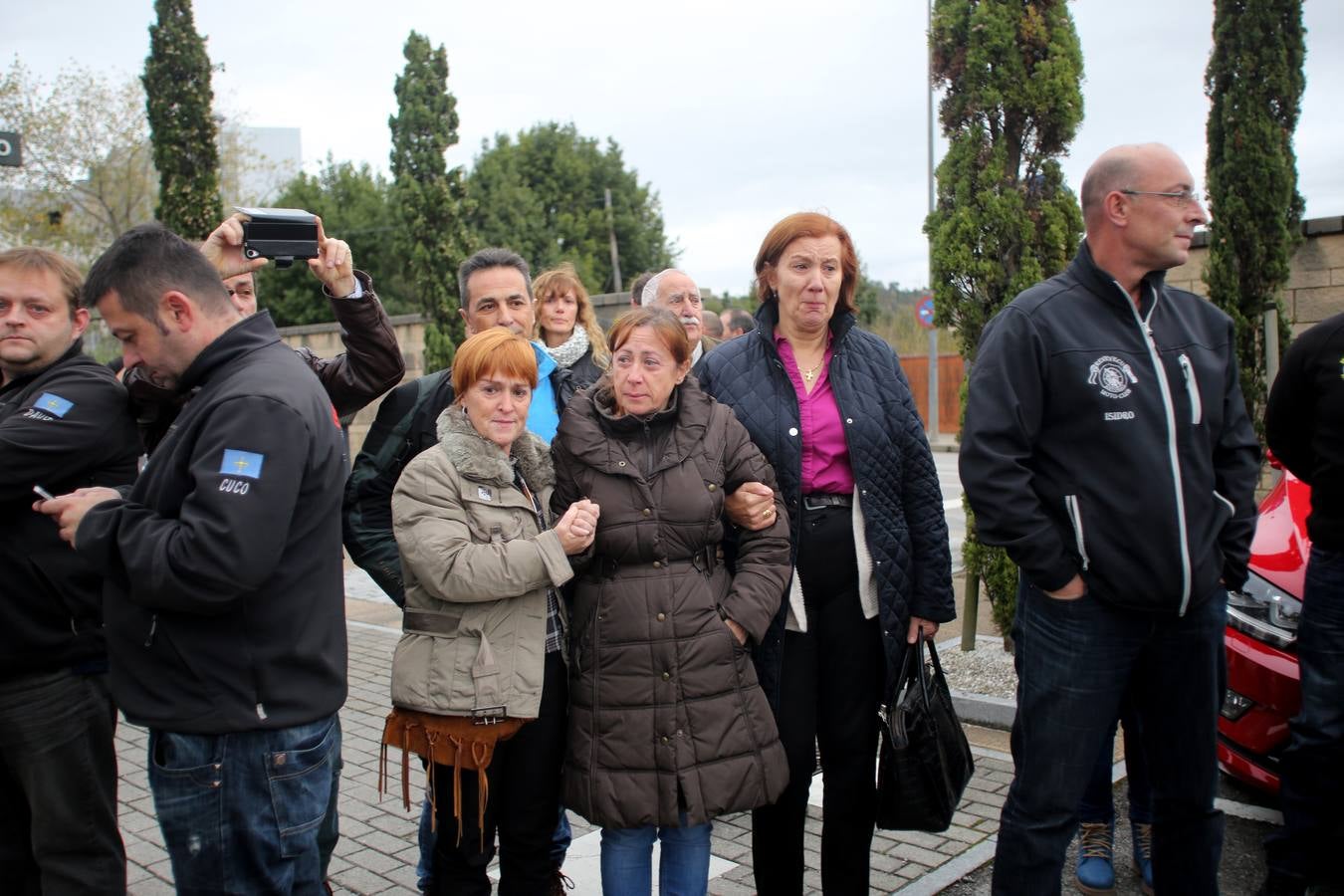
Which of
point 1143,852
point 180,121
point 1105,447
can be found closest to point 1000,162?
point 1105,447

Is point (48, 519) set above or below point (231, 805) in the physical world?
above

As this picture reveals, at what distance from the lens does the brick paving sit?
3.69 metres

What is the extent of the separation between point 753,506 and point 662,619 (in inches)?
16.4

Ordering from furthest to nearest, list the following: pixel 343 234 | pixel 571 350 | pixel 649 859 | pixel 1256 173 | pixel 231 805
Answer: pixel 343 234
pixel 1256 173
pixel 571 350
pixel 649 859
pixel 231 805

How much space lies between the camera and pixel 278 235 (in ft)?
9.23

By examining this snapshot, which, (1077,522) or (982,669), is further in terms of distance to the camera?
(982,669)

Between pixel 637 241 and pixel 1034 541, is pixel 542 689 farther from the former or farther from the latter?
pixel 637 241

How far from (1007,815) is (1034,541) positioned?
810mm

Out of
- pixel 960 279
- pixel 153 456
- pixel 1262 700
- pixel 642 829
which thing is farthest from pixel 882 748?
pixel 960 279

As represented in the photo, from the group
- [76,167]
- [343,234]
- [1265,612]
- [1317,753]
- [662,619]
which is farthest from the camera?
[343,234]

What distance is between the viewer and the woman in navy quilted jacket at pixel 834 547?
313 cm

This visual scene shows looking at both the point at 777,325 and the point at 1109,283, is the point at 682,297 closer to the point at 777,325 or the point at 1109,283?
the point at 777,325

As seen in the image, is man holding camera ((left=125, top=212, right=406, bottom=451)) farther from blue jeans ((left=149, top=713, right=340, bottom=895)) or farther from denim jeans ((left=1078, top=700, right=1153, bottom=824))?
denim jeans ((left=1078, top=700, right=1153, bottom=824))

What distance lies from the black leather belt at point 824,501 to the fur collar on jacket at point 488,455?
0.77 meters
